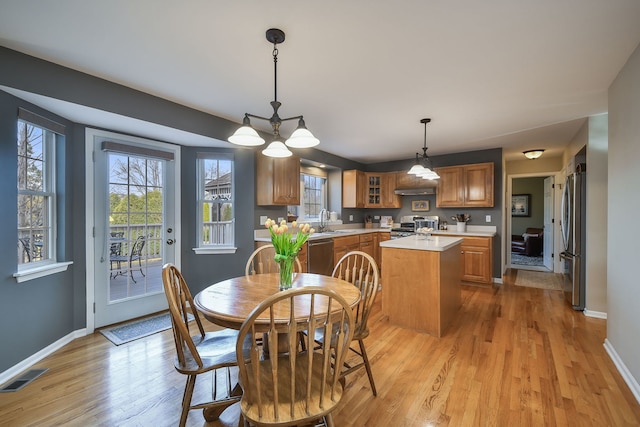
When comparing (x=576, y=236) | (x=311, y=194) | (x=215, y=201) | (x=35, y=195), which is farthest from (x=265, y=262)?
(x=576, y=236)

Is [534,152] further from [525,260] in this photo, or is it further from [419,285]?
[419,285]

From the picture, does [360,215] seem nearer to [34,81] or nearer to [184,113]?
[184,113]

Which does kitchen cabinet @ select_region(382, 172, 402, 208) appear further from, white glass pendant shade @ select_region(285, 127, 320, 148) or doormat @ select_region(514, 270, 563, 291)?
white glass pendant shade @ select_region(285, 127, 320, 148)

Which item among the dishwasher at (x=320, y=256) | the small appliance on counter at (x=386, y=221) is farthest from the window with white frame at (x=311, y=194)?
the small appliance on counter at (x=386, y=221)

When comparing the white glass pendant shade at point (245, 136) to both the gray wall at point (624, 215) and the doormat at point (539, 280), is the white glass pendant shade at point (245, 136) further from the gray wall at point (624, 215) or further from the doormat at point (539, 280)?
the doormat at point (539, 280)

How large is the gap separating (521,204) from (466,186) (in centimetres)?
517

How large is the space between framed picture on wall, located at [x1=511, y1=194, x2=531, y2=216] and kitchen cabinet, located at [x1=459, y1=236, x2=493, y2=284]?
534 cm

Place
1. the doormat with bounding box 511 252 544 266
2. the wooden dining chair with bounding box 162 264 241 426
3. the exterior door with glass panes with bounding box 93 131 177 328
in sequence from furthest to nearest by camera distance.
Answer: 1. the doormat with bounding box 511 252 544 266
2. the exterior door with glass panes with bounding box 93 131 177 328
3. the wooden dining chair with bounding box 162 264 241 426

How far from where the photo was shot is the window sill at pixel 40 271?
2160 mm

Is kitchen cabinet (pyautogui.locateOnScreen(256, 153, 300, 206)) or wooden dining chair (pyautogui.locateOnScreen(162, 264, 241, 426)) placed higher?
kitchen cabinet (pyautogui.locateOnScreen(256, 153, 300, 206))

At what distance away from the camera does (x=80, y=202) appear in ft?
9.02

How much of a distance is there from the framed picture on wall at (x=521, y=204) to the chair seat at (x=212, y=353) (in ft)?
31.6

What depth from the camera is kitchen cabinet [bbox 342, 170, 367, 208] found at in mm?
5633

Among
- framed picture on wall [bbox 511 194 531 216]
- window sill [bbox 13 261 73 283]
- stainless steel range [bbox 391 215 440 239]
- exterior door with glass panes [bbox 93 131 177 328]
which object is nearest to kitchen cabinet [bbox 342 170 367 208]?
stainless steel range [bbox 391 215 440 239]
